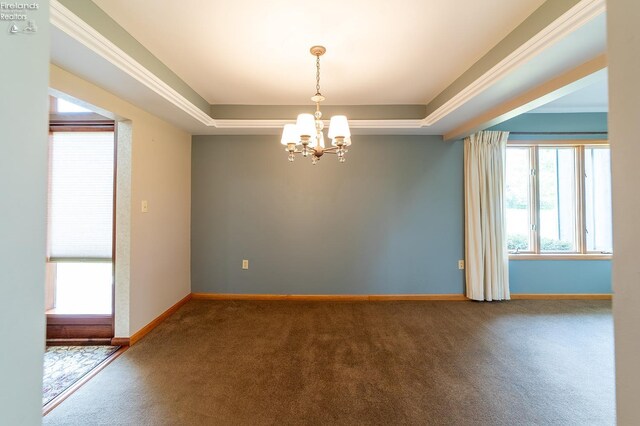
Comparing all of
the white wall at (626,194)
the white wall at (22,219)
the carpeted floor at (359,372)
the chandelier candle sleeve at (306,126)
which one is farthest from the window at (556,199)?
the white wall at (22,219)

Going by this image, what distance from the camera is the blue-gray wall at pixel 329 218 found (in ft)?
A: 11.8

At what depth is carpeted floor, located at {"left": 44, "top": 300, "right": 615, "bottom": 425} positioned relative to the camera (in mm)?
1636

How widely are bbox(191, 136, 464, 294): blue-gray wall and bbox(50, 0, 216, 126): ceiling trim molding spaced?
1.28 metres

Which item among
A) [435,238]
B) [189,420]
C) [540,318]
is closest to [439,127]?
[435,238]

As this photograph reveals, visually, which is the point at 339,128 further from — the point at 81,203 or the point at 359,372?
the point at 81,203

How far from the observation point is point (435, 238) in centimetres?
361

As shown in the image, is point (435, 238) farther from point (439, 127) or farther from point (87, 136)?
point (87, 136)

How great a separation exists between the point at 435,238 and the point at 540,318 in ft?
4.67

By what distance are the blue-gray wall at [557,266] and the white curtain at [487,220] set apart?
270 mm

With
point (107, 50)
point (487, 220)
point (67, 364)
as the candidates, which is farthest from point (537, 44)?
point (67, 364)

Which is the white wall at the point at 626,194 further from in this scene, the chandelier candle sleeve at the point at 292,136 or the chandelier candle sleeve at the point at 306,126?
the chandelier candle sleeve at the point at 292,136

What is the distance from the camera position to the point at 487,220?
347cm

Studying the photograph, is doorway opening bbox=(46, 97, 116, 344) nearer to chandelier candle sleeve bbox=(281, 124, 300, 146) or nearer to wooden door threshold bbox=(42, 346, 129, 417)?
wooden door threshold bbox=(42, 346, 129, 417)

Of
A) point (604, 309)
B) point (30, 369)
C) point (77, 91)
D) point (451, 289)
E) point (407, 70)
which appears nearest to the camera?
point (30, 369)
